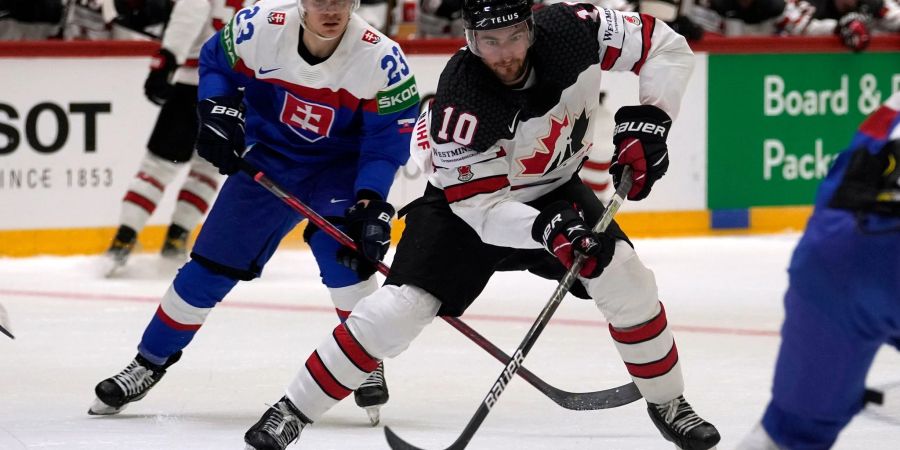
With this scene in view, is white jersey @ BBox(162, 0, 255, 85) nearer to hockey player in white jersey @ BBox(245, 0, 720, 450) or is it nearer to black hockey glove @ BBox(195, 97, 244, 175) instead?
black hockey glove @ BBox(195, 97, 244, 175)

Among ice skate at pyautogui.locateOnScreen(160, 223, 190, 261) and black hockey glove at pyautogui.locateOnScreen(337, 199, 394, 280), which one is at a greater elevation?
black hockey glove at pyautogui.locateOnScreen(337, 199, 394, 280)

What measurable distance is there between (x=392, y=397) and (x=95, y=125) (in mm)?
2753

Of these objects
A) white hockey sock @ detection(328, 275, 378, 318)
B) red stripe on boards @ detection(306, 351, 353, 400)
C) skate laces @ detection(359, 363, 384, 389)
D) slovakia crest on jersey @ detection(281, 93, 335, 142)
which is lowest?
skate laces @ detection(359, 363, 384, 389)

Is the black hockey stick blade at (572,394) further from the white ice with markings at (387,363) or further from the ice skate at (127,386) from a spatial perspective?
the ice skate at (127,386)

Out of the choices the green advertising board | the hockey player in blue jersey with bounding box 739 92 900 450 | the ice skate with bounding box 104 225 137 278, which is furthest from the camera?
the green advertising board

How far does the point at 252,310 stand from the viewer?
514 centimetres

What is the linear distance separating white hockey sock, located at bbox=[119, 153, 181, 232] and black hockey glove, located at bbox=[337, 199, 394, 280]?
2.57m

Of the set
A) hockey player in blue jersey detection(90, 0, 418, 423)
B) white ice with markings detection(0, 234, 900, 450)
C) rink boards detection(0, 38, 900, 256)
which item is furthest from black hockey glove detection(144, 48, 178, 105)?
hockey player in blue jersey detection(90, 0, 418, 423)

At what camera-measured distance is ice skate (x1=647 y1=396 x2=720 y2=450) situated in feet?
9.80

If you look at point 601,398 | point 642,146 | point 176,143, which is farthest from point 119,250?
point 642,146

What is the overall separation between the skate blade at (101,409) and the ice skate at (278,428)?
0.65 m

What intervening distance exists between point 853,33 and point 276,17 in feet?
14.5

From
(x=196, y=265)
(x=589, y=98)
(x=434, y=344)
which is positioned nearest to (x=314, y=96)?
(x=196, y=265)

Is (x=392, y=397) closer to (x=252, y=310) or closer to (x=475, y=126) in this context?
(x=475, y=126)
